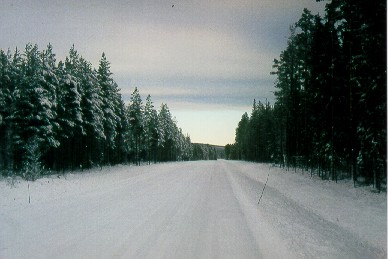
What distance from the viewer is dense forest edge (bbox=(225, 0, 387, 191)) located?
47.4ft

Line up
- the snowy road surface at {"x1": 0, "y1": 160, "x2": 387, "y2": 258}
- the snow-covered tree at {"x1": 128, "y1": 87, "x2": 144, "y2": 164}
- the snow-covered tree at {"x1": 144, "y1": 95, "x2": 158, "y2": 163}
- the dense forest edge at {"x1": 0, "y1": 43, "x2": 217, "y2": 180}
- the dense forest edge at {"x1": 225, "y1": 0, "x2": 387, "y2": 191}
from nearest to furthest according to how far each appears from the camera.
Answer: the snowy road surface at {"x1": 0, "y1": 160, "x2": 387, "y2": 258} < the dense forest edge at {"x1": 225, "y1": 0, "x2": 387, "y2": 191} < the dense forest edge at {"x1": 0, "y1": 43, "x2": 217, "y2": 180} < the snow-covered tree at {"x1": 128, "y1": 87, "x2": 144, "y2": 164} < the snow-covered tree at {"x1": 144, "y1": 95, "x2": 158, "y2": 163}

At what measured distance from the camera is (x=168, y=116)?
93.3 m

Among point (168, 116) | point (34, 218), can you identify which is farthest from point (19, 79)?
point (168, 116)

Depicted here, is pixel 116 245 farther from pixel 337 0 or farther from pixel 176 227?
pixel 337 0

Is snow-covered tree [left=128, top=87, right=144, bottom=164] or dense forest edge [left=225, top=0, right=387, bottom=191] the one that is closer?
dense forest edge [left=225, top=0, right=387, bottom=191]

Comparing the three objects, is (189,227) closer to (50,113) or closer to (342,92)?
(342,92)

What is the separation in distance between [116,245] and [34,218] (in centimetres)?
419

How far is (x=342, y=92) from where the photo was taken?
877 inches

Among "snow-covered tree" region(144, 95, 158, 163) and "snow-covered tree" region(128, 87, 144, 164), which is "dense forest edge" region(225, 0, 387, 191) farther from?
"snow-covered tree" region(144, 95, 158, 163)

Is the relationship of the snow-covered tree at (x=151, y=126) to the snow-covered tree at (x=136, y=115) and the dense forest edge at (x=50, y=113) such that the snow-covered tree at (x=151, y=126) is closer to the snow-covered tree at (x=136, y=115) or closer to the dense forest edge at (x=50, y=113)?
the snow-covered tree at (x=136, y=115)

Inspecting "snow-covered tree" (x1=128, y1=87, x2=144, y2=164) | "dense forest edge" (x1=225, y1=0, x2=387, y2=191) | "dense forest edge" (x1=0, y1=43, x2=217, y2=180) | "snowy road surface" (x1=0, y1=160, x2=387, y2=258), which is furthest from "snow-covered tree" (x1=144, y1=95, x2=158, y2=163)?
"snowy road surface" (x1=0, y1=160, x2=387, y2=258)

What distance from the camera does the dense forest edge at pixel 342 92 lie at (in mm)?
14461

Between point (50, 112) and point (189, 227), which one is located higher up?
point (50, 112)

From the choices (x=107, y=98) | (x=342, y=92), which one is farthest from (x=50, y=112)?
(x=342, y=92)
